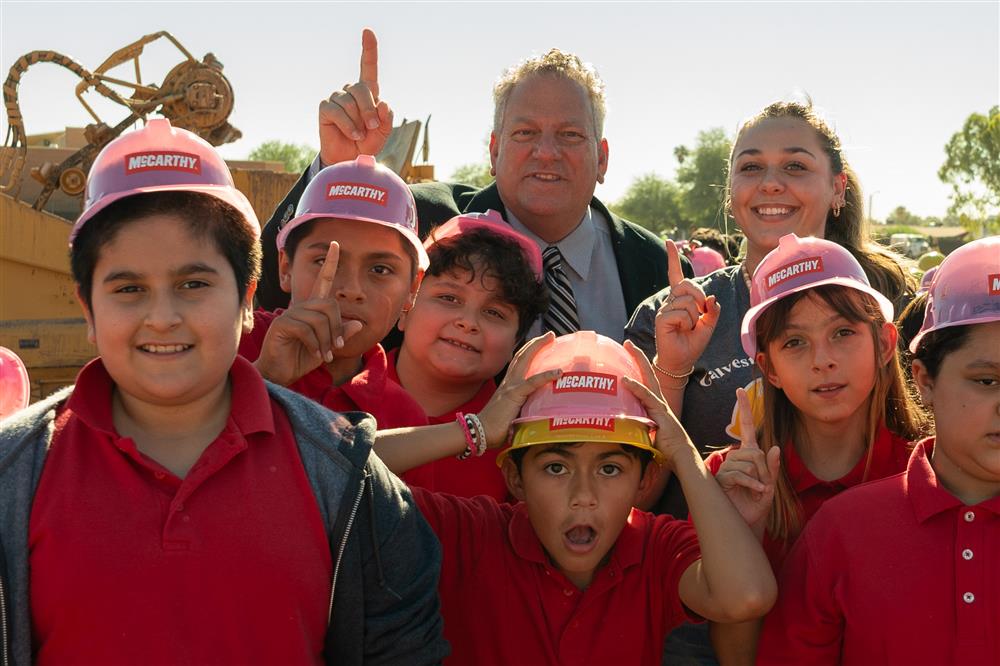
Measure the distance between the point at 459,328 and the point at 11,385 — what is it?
177 centimetres

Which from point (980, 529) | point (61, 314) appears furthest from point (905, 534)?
point (61, 314)

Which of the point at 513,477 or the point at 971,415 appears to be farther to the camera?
the point at 513,477

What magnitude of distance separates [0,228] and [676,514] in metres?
9.39

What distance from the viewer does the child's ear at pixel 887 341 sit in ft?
10.9

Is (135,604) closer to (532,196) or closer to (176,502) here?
(176,502)

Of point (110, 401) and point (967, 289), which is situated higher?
point (967, 289)

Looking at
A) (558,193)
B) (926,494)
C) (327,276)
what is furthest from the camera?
(558,193)

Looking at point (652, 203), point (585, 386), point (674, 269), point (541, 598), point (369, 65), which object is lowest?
point (541, 598)

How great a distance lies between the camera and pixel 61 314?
11172 mm

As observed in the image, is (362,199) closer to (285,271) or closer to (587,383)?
(285,271)

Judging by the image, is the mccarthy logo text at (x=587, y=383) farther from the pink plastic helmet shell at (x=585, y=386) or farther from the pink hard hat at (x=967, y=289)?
the pink hard hat at (x=967, y=289)

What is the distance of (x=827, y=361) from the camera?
323 cm

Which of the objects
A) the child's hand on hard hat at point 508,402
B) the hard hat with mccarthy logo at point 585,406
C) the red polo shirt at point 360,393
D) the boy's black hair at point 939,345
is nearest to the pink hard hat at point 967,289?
the boy's black hair at point 939,345

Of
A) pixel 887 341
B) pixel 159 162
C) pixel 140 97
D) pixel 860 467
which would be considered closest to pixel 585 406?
pixel 860 467
